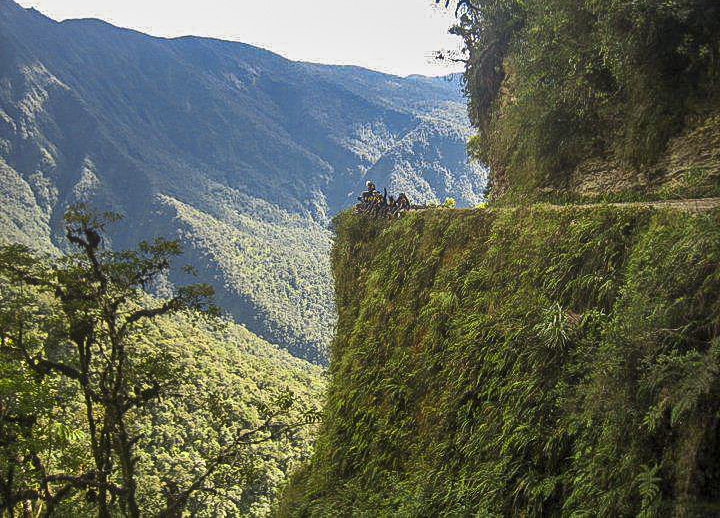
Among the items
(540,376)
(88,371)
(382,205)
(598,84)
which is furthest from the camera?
(382,205)

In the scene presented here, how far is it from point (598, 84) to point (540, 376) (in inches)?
272

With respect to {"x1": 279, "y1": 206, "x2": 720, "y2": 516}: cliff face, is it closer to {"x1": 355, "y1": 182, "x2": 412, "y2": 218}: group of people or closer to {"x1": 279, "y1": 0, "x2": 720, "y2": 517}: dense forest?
{"x1": 279, "y1": 0, "x2": 720, "y2": 517}: dense forest

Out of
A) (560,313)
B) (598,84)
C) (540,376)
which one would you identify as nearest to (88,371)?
(540,376)

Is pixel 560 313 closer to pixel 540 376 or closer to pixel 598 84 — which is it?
pixel 540 376

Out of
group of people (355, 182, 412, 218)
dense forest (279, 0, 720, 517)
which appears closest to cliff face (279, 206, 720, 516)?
dense forest (279, 0, 720, 517)

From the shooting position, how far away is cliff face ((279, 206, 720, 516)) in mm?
3061

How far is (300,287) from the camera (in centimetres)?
14962

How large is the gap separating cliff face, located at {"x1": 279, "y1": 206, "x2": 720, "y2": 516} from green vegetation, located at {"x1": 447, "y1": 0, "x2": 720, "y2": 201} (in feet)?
10.3

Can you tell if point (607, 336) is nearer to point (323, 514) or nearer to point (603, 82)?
point (323, 514)

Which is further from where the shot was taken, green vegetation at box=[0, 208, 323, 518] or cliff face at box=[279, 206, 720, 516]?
green vegetation at box=[0, 208, 323, 518]

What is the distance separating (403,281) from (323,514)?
12.7 ft

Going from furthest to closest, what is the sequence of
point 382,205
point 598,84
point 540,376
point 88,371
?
point 382,205 → point 88,371 → point 598,84 → point 540,376

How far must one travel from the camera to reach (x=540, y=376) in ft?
14.1

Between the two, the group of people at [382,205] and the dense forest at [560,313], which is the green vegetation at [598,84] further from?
the group of people at [382,205]
